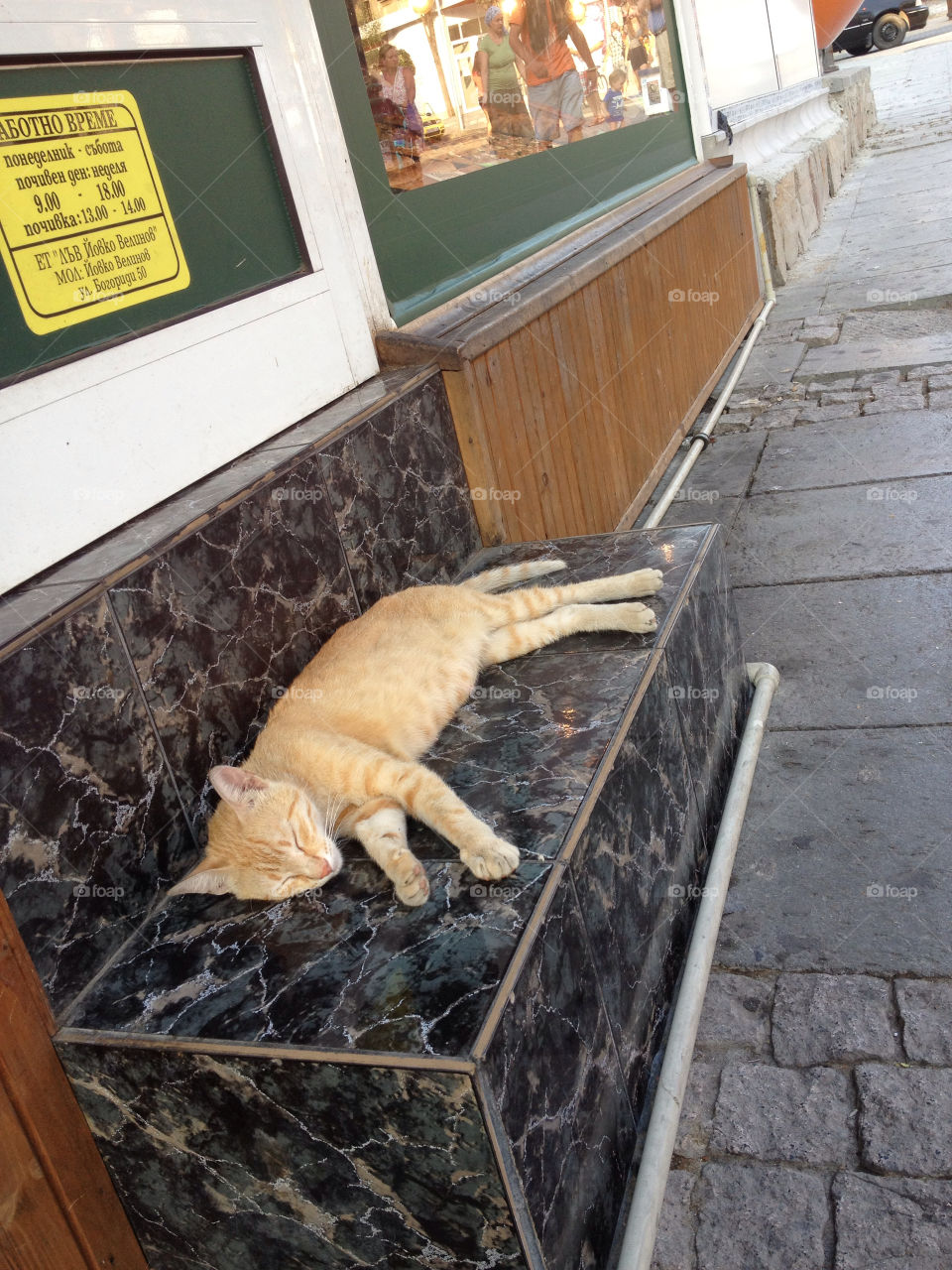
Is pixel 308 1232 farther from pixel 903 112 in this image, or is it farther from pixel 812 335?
pixel 903 112

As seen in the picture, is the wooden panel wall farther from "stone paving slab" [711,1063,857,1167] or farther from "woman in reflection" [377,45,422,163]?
"stone paving slab" [711,1063,857,1167]

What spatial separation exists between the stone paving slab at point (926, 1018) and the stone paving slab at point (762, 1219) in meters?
0.43

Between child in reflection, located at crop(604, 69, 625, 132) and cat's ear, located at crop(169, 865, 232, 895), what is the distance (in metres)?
6.42

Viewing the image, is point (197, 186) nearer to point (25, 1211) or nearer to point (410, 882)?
point (410, 882)

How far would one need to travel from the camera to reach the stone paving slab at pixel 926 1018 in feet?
8.12

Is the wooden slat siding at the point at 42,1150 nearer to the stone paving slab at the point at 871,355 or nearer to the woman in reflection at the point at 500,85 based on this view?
the woman in reflection at the point at 500,85

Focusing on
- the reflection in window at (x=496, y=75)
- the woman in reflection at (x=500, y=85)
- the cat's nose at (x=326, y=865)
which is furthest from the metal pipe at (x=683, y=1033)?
the woman in reflection at (x=500, y=85)

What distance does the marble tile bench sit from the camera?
188 centimetres

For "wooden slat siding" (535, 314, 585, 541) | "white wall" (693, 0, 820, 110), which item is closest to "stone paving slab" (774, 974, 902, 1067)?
"wooden slat siding" (535, 314, 585, 541)

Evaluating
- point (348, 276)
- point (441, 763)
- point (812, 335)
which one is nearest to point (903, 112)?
point (812, 335)

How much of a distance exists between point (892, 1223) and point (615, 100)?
23.6 ft

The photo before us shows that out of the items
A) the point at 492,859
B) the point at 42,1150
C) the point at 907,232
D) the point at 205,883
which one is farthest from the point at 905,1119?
the point at 907,232

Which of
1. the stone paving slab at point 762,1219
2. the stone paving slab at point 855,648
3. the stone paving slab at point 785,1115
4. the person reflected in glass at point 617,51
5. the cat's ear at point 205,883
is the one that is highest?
the person reflected in glass at point 617,51

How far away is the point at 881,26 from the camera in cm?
3119
